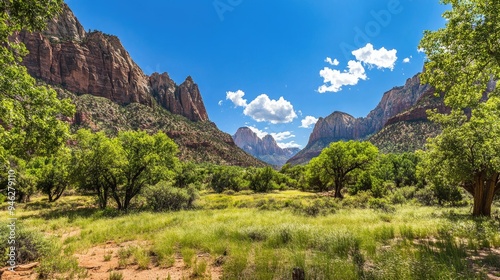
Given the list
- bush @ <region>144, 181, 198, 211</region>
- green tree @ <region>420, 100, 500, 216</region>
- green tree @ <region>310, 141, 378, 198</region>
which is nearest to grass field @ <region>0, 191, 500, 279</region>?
green tree @ <region>420, 100, 500, 216</region>

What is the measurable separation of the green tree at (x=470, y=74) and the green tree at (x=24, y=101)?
537 inches

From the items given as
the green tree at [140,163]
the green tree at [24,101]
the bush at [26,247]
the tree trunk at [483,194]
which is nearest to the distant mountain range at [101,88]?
the green tree at [140,163]

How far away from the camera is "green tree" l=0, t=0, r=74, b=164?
6.93 m

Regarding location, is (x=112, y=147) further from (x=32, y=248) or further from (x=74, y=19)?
(x=74, y=19)

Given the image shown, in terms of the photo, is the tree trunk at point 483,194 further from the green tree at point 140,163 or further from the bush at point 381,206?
the green tree at point 140,163

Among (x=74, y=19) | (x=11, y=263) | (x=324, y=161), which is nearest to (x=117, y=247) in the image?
(x=11, y=263)

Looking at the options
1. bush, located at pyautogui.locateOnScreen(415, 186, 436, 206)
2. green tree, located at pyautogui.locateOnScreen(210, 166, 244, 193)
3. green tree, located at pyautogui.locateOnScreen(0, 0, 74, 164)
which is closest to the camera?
green tree, located at pyautogui.locateOnScreen(0, 0, 74, 164)

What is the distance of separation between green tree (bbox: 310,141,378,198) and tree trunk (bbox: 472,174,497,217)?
15898mm

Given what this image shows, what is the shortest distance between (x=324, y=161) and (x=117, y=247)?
30.3m

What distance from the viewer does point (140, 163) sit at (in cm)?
2567

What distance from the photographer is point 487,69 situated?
948 centimetres

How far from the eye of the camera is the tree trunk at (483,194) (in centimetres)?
1563

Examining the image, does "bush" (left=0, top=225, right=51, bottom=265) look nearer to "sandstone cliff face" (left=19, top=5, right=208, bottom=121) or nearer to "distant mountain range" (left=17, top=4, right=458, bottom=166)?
"distant mountain range" (left=17, top=4, right=458, bottom=166)
